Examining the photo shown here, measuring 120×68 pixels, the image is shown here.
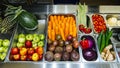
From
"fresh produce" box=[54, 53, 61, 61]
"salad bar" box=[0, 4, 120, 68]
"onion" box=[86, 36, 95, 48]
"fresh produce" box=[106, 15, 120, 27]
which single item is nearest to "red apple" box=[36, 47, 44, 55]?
"salad bar" box=[0, 4, 120, 68]

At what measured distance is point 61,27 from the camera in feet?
5.76

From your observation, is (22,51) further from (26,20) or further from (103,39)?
(103,39)

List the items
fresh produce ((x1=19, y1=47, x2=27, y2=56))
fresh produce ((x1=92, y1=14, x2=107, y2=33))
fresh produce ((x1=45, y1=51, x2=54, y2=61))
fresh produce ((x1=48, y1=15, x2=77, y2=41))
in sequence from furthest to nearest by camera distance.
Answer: fresh produce ((x1=92, y1=14, x2=107, y2=33))
fresh produce ((x1=48, y1=15, x2=77, y2=41))
fresh produce ((x1=19, y1=47, x2=27, y2=56))
fresh produce ((x1=45, y1=51, x2=54, y2=61))

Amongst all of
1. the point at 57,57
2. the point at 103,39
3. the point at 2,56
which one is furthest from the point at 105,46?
the point at 2,56

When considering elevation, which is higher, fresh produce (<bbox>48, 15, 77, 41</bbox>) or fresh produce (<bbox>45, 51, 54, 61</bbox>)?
fresh produce (<bbox>48, 15, 77, 41</bbox>)

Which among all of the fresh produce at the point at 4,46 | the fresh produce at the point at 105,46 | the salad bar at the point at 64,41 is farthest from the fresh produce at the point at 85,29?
the fresh produce at the point at 4,46

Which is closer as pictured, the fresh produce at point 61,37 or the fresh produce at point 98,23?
the fresh produce at point 61,37

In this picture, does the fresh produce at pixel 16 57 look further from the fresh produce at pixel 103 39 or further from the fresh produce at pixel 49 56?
the fresh produce at pixel 103 39

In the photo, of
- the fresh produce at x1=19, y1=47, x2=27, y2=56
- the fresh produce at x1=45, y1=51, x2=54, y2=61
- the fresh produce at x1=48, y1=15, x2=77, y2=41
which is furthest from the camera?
the fresh produce at x1=48, y1=15, x2=77, y2=41

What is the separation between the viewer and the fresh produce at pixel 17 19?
1.76 m

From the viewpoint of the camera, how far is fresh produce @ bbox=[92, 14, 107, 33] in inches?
70.2

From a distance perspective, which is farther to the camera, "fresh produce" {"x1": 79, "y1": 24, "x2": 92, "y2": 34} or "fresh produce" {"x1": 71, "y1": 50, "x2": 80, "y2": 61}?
"fresh produce" {"x1": 79, "y1": 24, "x2": 92, "y2": 34}

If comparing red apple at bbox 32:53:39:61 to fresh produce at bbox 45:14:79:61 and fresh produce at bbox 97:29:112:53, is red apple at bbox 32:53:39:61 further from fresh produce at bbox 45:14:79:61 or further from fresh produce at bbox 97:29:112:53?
fresh produce at bbox 97:29:112:53

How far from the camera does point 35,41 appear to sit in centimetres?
169
